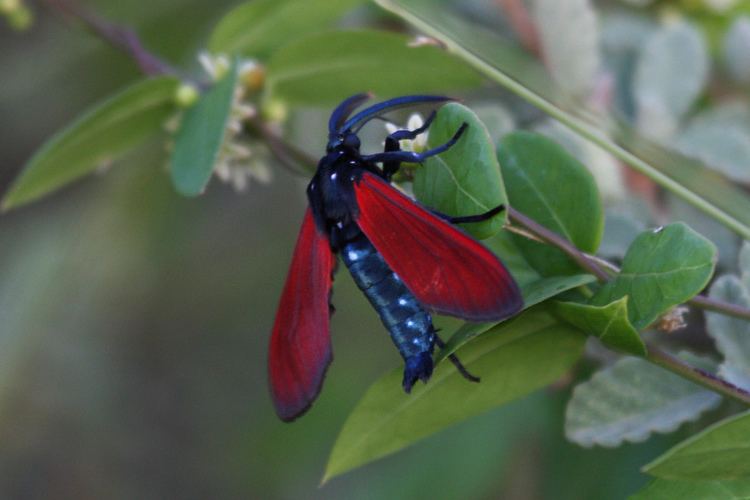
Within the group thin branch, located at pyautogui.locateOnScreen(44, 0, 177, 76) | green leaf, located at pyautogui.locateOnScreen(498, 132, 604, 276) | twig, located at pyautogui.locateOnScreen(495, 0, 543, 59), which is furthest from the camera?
twig, located at pyautogui.locateOnScreen(495, 0, 543, 59)

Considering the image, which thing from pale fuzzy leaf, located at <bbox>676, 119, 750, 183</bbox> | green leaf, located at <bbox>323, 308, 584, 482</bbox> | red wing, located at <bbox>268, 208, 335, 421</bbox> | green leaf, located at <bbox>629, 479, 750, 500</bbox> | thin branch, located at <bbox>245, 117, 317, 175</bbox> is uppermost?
thin branch, located at <bbox>245, 117, 317, 175</bbox>

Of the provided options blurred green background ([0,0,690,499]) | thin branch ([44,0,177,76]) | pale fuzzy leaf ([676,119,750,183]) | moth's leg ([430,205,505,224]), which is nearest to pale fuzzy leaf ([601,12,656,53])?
pale fuzzy leaf ([676,119,750,183])

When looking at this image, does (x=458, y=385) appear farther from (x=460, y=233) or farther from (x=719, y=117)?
(x=719, y=117)

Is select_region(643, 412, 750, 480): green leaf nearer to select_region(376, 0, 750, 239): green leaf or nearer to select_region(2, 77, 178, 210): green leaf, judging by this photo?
select_region(376, 0, 750, 239): green leaf

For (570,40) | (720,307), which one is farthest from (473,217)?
(570,40)

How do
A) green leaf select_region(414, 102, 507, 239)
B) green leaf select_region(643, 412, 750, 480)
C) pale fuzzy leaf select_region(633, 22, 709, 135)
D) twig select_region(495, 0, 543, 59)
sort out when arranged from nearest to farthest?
1. green leaf select_region(643, 412, 750, 480)
2. green leaf select_region(414, 102, 507, 239)
3. pale fuzzy leaf select_region(633, 22, 709, 135)
4. twig select_region(495, 0, 543, 59)

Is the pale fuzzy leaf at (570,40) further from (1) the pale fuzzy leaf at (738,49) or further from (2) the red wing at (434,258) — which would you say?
(2) the red wing at (434,258)

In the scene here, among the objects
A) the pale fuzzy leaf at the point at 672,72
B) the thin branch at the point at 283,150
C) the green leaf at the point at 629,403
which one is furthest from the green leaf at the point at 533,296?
the pale fuzzy leaf at the point at 672,72

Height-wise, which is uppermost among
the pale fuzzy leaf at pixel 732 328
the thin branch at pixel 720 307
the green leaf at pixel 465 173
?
the green leaf at pixel 465 173
